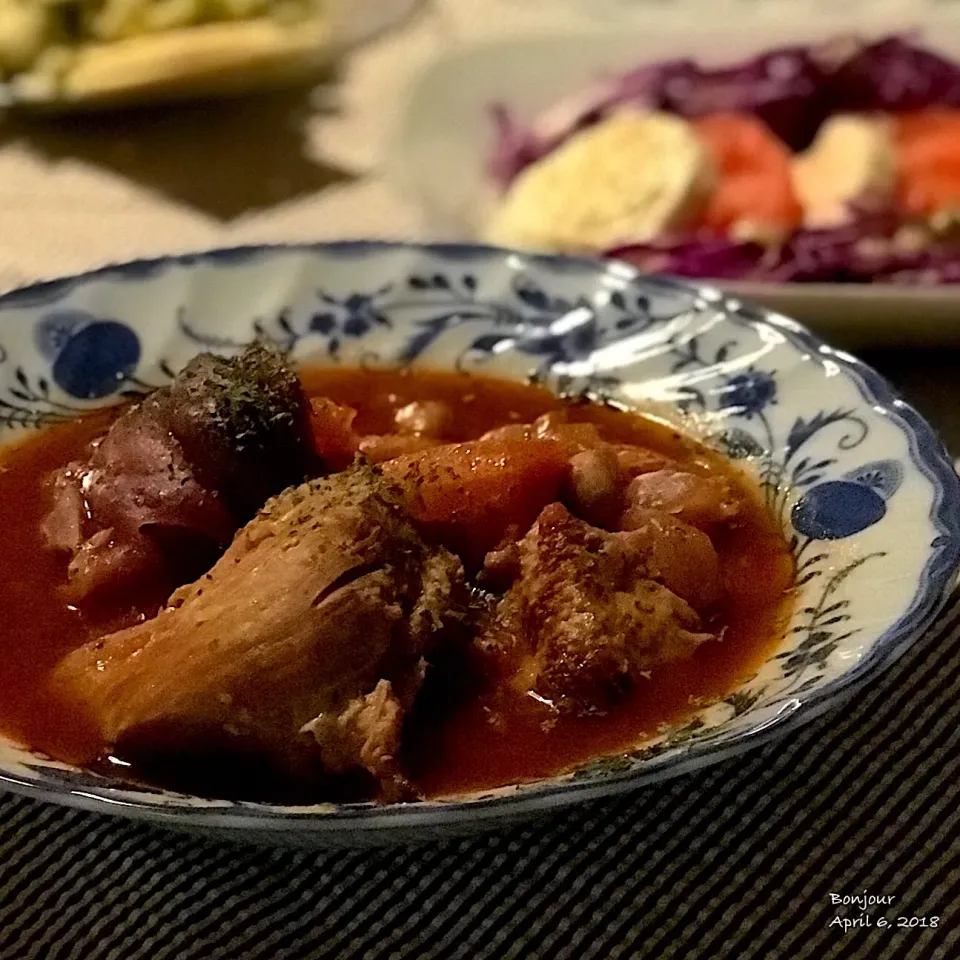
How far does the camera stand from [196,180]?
3.09 metres

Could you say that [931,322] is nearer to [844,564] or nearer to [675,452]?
[675,452]

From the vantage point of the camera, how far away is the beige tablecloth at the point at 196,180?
281 centimetres

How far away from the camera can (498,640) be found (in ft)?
4.71

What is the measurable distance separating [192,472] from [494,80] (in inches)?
74.7

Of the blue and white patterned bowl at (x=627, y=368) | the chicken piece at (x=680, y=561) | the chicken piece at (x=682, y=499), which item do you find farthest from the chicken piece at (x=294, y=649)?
the chicken piece at (x=682, y=499)

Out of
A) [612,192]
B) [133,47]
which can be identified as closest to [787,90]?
[612,192]

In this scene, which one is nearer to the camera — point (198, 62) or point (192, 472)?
point (192, 472)

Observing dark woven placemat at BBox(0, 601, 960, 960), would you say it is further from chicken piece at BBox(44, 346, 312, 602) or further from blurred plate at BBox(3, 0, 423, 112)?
blurred plate at BBox(3, 0, 423, 112)

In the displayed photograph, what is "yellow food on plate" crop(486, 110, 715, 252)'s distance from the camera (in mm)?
2604

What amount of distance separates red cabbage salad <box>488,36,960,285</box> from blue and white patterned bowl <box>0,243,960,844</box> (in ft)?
1.46

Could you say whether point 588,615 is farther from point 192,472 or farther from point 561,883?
point 192,472

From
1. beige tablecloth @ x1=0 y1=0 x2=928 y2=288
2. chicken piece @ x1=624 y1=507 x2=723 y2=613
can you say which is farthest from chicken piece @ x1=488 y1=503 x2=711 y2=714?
beige tablecloth @ x1=0 y1=0 x2=928 y2=288

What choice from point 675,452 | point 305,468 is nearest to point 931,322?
point 675,452

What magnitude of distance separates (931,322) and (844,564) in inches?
30.9
